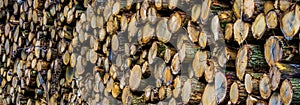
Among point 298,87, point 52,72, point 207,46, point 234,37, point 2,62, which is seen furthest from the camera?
point 2,62

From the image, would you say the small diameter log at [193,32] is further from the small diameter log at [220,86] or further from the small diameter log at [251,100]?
the small diameter log at [251,100]

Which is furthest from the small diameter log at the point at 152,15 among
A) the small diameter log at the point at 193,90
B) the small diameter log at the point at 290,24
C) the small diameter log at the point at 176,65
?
the small diameter log at the point at 290,24

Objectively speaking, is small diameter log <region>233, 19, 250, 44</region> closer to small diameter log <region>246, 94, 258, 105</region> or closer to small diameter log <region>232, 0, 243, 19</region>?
small diameter log <region>232, 0, 243, 19</region>

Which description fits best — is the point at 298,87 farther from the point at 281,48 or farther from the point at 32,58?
the point at 32,58

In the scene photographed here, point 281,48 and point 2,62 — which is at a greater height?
point 281,48

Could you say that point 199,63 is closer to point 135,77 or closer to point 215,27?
point 215,27

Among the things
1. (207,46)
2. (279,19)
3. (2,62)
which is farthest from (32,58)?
(279,19)

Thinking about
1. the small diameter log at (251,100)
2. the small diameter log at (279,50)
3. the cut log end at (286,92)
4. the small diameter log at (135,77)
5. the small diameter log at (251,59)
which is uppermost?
the small diameter log at (279,50)

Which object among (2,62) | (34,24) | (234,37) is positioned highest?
(234,37)
